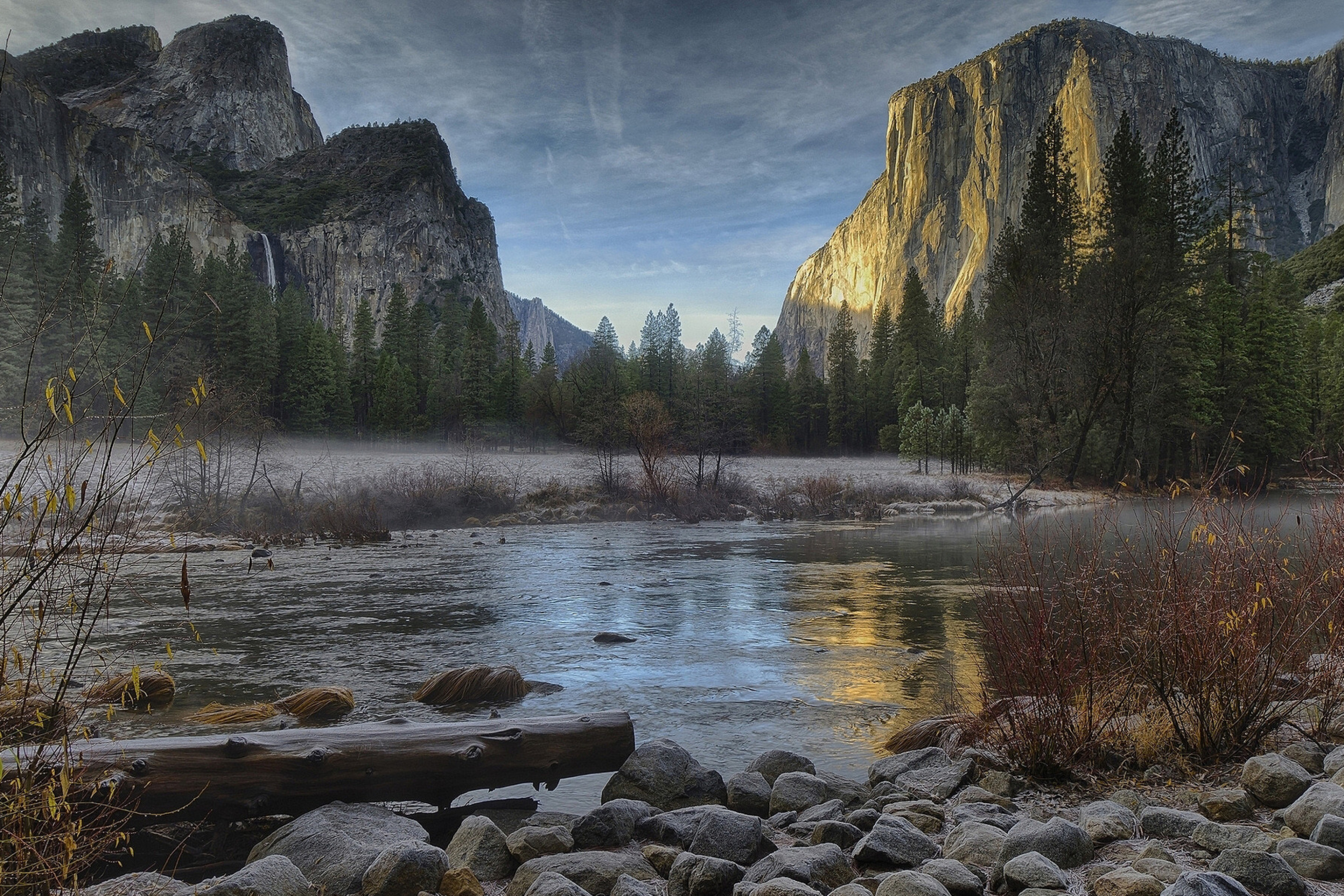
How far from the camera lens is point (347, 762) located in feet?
18.4

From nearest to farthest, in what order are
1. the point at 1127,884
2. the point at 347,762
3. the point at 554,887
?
the point at 1127,884 → the point at 554,887 → the point at 347,762

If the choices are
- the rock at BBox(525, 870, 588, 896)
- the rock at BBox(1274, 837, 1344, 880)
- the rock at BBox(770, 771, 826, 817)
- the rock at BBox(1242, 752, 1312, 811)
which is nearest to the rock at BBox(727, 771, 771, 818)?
the rock at BBox(770, 771, 826, 817)

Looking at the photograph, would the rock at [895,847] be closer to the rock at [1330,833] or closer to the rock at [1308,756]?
the rock at [1330,833]

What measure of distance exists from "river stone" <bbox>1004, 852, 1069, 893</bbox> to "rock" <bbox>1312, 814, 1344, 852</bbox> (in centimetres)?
137

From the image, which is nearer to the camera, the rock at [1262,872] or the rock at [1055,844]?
the rock at [1262,872]

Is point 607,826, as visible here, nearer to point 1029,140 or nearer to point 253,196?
point 1029,140

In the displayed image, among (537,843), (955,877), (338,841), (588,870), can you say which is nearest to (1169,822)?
(955,877)

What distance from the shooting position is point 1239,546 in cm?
657

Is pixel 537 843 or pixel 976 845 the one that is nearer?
pixel 976 845

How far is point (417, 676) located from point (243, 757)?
14.6ft

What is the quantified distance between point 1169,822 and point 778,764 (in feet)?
9.18

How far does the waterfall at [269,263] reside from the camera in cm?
15562

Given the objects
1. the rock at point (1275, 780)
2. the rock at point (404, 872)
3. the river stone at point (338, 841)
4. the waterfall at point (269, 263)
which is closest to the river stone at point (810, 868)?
the rock at point (404, 872)

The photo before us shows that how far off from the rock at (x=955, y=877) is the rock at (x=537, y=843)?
215 centimetres
